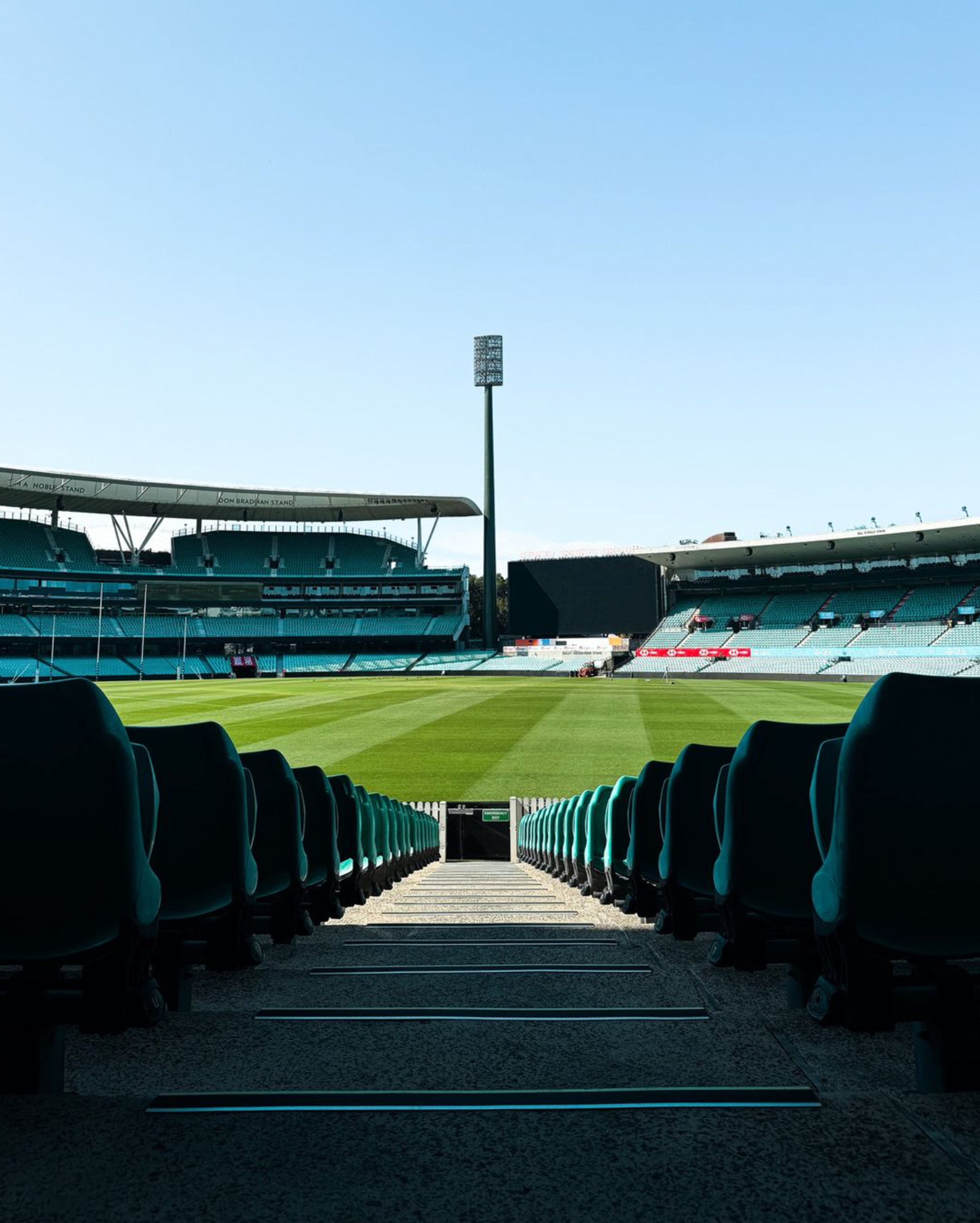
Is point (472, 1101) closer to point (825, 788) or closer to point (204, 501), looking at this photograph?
point (825, 788)

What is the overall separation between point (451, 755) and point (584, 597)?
52.3 metres

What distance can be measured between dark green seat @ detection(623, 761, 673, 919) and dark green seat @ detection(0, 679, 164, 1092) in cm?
274

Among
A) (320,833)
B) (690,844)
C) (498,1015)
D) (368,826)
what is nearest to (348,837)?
(368,826)

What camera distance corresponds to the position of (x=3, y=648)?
7262cm

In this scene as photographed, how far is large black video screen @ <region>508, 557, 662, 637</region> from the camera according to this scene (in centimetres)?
7606

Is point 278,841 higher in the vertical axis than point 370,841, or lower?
higher

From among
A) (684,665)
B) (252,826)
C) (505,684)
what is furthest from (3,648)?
(252,826)

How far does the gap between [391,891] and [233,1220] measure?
8181 millimetres

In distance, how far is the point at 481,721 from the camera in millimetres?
34250

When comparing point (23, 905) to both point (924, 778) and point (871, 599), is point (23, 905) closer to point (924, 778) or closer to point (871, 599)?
point (924, 778)

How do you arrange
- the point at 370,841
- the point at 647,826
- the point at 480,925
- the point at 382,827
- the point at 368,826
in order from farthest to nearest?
1. the point at 382,827
2. the point at 370,841
3. the point at 368,826
4. the point at 480,925
5. the point at 647,826

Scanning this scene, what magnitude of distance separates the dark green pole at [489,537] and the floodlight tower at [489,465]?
0.12ft

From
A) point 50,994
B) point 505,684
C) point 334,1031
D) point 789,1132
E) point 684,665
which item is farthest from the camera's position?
point 684,665

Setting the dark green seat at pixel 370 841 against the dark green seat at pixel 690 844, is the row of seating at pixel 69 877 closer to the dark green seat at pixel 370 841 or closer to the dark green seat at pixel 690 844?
the dark green seat at pixel 690 844
